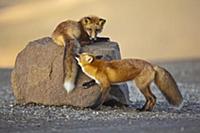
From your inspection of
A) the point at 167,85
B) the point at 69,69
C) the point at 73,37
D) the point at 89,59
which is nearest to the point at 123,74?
the point at 89,59

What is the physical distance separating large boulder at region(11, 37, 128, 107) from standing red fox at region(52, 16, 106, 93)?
0.47 ft

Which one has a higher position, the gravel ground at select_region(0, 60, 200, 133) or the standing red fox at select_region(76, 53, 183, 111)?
the standing red fox at select_region(76, 53, 183, 111)

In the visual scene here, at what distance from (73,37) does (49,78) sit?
0.81m

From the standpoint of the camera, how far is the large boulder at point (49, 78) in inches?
443

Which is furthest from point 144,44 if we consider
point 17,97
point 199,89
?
point 17,97

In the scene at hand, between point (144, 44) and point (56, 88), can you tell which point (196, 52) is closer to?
point (144, 44)

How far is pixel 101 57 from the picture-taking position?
1124 cm

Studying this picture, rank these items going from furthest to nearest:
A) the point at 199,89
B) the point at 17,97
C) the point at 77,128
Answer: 1. the point at 199,89
2. the point at 17,97
3. the point at 77,128

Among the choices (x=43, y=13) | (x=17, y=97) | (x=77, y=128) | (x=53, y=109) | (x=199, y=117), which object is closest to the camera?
(x=77, y=128)

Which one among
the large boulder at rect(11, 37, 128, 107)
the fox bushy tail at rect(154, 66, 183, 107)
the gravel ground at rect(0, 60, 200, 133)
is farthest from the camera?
the large boulder at rect(11, 37, 128, 107)

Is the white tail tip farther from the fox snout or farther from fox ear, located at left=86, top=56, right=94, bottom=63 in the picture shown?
the fox snout

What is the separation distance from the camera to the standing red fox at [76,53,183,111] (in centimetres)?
1085

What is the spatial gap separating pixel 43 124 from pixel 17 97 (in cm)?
222

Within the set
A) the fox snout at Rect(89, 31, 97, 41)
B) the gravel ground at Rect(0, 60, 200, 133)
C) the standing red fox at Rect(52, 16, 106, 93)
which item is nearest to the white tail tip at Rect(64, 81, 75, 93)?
the standing red fox at Rect(52, 16, 106, 93)
